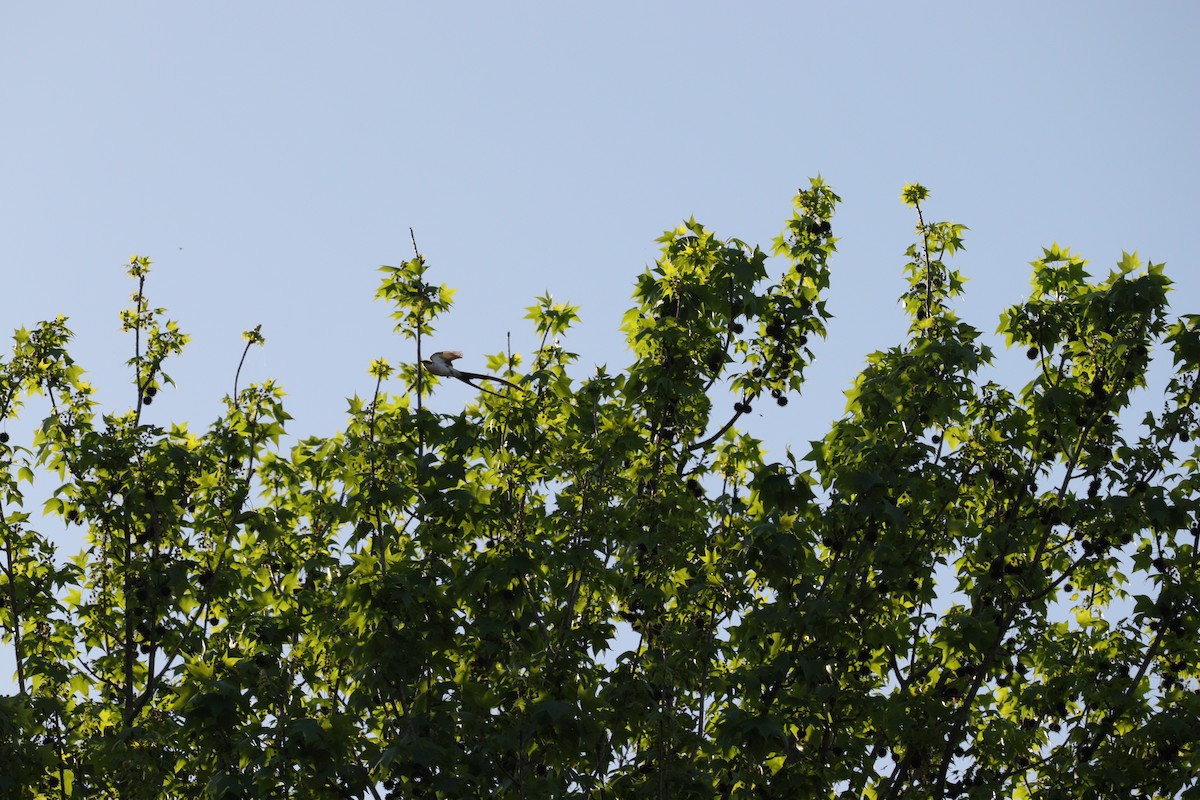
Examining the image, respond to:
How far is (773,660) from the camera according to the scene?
12.5 metres

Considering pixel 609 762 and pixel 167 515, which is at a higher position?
pixel 167 515

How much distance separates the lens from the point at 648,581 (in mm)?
12891

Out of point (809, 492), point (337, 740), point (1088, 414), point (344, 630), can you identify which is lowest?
point (337, 740)

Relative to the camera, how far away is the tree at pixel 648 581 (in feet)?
39.6

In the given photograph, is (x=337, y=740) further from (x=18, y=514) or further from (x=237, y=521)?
(x=18, y=514)

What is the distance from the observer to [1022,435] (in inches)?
547

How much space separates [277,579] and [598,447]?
3.88 meters

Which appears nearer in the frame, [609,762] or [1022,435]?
[609,762]

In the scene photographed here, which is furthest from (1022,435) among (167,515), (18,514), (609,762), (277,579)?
(18,514)

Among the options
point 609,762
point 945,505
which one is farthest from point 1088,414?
point 609,762

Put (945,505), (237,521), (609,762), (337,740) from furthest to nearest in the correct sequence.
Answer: (237,521), (945,505), (609,762), (337,740)

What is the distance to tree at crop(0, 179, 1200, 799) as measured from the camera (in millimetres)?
12070

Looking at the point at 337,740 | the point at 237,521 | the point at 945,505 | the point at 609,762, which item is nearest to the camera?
the point at 337,740

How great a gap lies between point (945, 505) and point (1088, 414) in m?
1.69
